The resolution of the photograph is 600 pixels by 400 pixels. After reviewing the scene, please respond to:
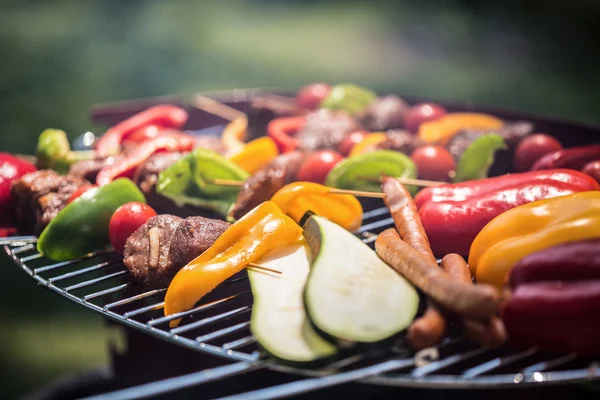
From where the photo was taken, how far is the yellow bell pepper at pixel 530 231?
295 centimetres

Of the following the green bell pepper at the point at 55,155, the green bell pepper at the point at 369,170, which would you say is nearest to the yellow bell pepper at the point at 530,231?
the green bell pepper at the point at 369,170

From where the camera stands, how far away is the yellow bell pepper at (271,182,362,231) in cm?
388

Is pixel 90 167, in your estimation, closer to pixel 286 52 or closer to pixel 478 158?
pixel 478 158

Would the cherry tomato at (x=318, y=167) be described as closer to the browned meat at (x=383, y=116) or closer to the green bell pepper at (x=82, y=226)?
the browned meat at (x=383, y=116)

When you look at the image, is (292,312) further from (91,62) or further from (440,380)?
(91,62)

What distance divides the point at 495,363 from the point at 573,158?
2.41m

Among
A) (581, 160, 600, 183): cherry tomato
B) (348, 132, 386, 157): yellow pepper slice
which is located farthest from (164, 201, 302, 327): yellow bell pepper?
(581, 160, 600, 183): cherry tomato

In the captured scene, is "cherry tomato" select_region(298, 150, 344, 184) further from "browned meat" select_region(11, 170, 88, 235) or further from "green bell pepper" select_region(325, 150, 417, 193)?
"browned meat" select_region(11, 170, 88, 235)

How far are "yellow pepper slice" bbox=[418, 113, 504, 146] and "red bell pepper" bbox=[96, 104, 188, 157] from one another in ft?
8.36

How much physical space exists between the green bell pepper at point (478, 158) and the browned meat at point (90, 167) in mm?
2811

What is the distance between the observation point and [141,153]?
5.10 m

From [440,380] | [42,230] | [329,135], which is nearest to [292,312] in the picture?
[440,380]

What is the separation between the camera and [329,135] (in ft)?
18.1

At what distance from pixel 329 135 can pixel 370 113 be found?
2.49 ft
